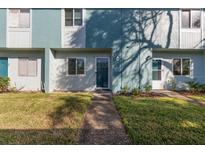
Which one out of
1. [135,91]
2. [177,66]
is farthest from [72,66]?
[177,66]

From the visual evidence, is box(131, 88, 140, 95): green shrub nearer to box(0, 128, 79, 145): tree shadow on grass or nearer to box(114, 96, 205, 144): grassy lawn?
box(114, 96, 205, 144): grassy lawn

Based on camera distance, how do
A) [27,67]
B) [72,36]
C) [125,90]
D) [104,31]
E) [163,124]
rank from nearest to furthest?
[163,124], [125,90], [104,31], [72,36], [27,67]

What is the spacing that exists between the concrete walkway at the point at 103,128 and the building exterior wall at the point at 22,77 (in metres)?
7.88

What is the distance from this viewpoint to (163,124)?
21.0ft

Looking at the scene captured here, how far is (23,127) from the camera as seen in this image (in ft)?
20.4

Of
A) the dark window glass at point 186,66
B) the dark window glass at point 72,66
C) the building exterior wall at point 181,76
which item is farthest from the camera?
the dark window glass at point 186,66

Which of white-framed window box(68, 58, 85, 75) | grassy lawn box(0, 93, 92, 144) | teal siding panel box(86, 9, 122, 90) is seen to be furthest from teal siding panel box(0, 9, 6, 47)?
grassy lawn box(0, 93, 92, 144)

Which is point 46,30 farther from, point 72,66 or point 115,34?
point 115,34

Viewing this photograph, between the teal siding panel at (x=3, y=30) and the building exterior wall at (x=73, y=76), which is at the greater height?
the teal siding panel at (x=3, y=30)

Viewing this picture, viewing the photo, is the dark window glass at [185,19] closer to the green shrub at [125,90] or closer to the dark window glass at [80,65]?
the green shrub at [125,90]

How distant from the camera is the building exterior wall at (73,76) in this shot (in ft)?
49.4

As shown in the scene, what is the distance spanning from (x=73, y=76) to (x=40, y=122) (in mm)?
8592

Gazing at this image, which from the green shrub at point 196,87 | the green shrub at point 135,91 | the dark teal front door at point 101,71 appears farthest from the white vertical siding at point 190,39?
the dark teal front door at point 101,71

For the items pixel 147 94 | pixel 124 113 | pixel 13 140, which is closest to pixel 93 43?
pixel 147 94
